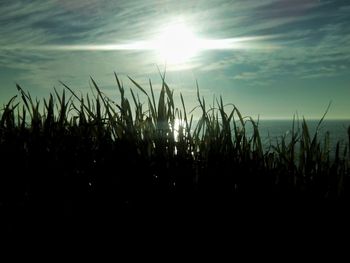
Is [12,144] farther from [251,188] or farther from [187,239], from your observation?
[251,188]

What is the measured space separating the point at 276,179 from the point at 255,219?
0.50 metres

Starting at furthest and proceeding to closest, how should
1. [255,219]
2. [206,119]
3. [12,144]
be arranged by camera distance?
[206,119] → [12,144] → [255,219]

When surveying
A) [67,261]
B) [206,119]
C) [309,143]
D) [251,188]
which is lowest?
[67,261]

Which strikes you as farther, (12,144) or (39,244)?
(12,144)

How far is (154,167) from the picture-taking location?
3082mm

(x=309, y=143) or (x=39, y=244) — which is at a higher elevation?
(x=309, y=143)

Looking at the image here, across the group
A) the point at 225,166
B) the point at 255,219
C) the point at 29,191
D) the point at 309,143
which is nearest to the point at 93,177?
the point at 29,191

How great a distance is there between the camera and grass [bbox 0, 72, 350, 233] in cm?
290

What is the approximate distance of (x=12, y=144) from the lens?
3.46 meters

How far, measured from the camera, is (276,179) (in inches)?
124

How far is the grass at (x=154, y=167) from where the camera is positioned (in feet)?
9.52

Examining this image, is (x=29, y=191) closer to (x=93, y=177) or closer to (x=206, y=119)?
(x=93, y=177)

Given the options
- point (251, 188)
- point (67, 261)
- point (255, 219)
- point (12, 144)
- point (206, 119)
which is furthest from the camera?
point (206, 119)

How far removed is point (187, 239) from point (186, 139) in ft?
3.70
